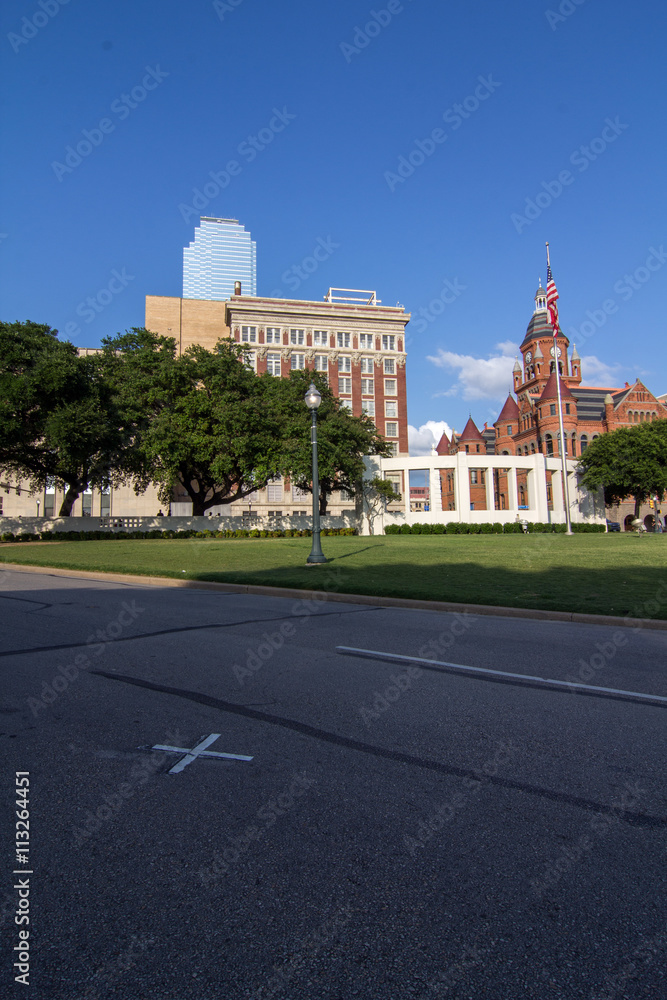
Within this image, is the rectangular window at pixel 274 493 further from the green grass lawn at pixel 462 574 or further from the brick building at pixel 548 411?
the green grass lawn at pixel 462 574

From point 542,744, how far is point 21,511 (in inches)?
2613

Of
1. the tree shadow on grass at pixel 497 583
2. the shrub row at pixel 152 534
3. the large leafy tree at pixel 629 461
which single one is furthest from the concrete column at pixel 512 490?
the tree shadow on grass at pixel 497 583

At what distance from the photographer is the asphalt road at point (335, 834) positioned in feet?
7.23

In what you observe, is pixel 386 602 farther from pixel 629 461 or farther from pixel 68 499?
pixel 629 461

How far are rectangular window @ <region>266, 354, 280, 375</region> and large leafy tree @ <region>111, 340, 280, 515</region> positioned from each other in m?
35.6

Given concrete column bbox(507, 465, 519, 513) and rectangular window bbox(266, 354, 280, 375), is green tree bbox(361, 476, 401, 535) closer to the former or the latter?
concrete column bbox(507, 465, 519, 513)

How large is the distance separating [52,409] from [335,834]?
36.6 meters

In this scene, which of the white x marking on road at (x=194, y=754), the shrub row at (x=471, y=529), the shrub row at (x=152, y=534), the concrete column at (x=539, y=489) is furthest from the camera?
the concrete column at (x=539, y=489)

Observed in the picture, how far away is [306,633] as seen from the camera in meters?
8.28

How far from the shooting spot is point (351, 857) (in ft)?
9.36

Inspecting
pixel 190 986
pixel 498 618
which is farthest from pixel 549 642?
pixel 190 986

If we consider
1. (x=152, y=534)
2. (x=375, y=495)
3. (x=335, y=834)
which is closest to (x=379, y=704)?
(x=335, y=834)

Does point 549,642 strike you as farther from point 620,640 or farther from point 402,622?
point 402,622

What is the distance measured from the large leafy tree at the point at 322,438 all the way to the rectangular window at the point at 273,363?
29003mm
